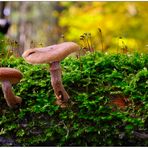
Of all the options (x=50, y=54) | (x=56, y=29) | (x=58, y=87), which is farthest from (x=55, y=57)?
(x=56, y=29)

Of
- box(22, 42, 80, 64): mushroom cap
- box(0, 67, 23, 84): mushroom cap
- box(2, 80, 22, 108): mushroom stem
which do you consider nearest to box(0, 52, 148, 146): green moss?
box(2, 80, 22, 108): mushroom stem

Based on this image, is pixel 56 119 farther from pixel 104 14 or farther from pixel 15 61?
pixel 104 14

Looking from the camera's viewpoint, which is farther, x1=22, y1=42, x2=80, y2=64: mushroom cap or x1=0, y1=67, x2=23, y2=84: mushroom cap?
x1=0, y1=67, x2=23, y2=84: mushroom cap

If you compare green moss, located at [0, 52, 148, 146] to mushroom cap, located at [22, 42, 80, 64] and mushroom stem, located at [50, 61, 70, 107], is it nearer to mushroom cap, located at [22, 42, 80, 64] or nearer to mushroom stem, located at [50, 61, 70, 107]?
mushroom stem, located at [50, 61, 70, 107]

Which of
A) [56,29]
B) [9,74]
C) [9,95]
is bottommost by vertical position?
[9,95]

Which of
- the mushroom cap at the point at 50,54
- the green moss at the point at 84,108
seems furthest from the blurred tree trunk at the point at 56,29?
the mushroom cap at the point at 50,54

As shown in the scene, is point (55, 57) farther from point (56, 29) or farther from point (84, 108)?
point (56, 29)

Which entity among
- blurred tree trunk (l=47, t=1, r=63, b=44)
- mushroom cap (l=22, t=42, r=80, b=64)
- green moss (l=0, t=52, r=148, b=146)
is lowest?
green moss (l=0, t=52, r=148, b=146)
